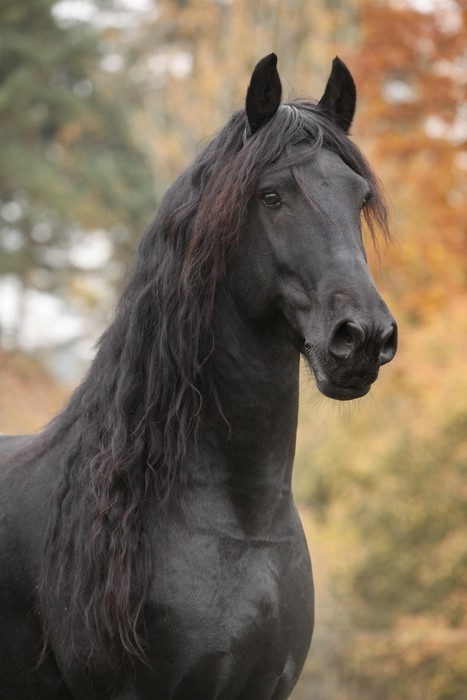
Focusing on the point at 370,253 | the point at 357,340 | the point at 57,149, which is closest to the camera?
the point at 357,340

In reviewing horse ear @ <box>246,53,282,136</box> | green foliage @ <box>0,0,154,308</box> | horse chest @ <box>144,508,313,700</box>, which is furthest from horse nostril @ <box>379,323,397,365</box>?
green foliage @ <box>0,0,154,308</box>

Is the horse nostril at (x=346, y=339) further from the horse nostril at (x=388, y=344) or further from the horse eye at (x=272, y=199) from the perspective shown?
the horse eye at (x=272, y=199)

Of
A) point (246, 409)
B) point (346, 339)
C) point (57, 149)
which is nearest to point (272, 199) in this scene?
point (346, 339)

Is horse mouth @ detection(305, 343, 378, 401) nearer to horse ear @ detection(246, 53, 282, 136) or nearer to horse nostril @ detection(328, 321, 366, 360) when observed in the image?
horse nostril @ detection(328, 321, 366, 360)

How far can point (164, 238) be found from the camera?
10.5 ft

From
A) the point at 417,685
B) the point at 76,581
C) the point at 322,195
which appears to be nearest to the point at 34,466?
the point at 76,581

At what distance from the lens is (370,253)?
14734mm

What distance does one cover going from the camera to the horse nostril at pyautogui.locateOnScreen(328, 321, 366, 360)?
2678 millimetres

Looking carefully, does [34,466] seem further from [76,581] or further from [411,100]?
[411,100]

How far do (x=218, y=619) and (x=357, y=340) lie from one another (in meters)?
0.91

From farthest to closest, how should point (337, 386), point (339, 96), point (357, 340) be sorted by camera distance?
1. point (339, 96)
2. point (337, 386)
3. point (357, 340)

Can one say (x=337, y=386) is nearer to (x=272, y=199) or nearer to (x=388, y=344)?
(x=388, y=344)

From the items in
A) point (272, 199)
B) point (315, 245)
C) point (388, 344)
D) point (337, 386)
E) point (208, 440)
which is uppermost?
point (272, 199)

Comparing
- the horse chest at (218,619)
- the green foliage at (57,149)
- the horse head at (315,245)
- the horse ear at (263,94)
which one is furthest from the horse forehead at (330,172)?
the green foliage at (57,149)
